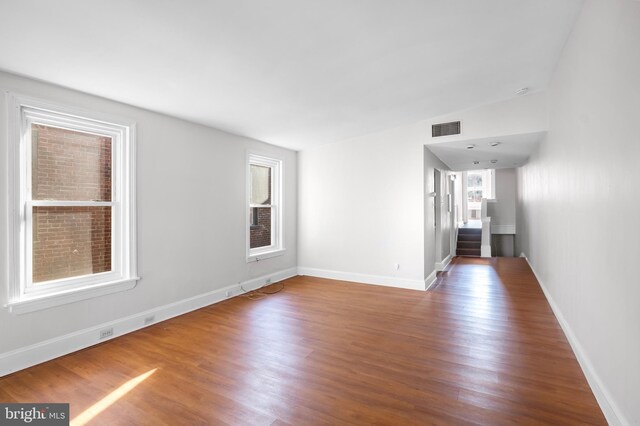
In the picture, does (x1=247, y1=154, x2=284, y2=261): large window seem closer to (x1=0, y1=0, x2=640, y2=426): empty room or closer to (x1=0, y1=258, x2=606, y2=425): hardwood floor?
(x1=0, y1=0, x2=640, y2=426): empty room

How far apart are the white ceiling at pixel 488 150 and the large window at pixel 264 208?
282 cm

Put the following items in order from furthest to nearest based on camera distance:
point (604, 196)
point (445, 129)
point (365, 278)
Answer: point (365, 278)
point (445, 129)
point (604, 196)

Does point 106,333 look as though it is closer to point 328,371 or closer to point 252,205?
point 328,371

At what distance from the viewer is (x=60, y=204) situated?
2.83m

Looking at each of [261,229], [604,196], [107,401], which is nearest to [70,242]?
[107,401]

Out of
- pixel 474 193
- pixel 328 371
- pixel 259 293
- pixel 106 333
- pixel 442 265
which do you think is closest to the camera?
pixel 328 371

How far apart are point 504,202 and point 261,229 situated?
845cm

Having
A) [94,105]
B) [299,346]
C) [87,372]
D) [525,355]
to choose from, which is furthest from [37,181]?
[525,355]

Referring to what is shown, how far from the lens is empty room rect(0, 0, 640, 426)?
193cm

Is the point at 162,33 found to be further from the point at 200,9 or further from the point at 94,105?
the point at 94,105

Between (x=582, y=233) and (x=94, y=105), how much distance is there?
4.58 metres

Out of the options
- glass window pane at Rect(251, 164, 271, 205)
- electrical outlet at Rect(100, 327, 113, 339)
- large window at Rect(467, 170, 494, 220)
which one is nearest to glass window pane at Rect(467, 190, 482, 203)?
large window at Rect(467, 170, 494, 220)

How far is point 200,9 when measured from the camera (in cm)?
197

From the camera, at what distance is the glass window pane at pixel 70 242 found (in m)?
2.75
